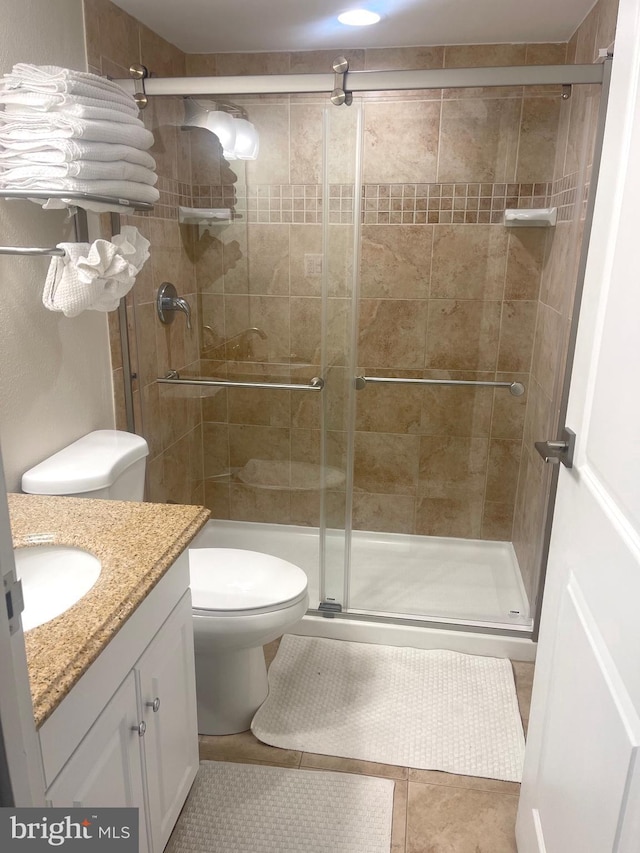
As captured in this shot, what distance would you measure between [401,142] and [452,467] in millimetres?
1379

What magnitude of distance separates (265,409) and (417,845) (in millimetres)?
1586

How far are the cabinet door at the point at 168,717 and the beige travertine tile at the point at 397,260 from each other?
63.7 inches

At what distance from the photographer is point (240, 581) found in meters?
1.94

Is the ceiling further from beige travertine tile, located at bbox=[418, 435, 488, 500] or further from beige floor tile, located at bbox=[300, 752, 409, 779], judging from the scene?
beige floor tile, located at bbox=[300, 752, 409, 779]

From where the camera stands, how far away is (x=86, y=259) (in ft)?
5.40

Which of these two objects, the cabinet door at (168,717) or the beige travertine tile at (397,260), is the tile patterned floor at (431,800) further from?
the beige travertine tile at (397,260)

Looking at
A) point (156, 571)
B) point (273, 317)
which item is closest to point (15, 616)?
point (156, 571)

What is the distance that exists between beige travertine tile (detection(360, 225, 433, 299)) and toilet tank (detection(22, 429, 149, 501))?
1192 millimetres

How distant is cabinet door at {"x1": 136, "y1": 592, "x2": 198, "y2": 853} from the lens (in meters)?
1.32

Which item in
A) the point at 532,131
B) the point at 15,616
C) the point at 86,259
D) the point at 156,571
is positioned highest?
the point at 532,131

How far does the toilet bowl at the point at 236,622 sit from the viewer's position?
180cm

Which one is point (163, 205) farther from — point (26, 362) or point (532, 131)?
point (532, 131)

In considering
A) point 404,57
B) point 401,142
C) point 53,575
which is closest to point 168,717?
point 53,575

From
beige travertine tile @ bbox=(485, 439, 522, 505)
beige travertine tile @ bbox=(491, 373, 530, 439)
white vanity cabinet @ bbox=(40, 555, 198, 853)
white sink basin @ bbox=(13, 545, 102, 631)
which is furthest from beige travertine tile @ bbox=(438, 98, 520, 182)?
white sink basin @ bbox=(13, 545, 102, 631)
